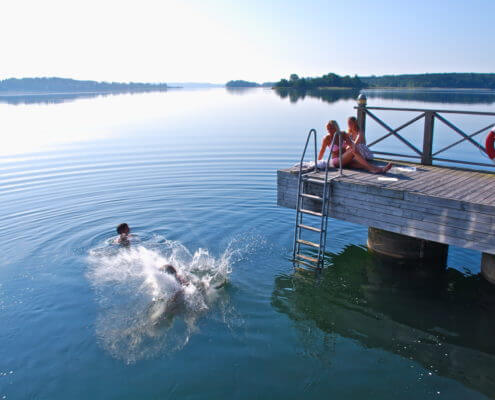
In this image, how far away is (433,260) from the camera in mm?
10695

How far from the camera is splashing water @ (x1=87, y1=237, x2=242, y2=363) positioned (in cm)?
790

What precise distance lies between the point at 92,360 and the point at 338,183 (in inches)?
243

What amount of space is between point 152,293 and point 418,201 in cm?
605

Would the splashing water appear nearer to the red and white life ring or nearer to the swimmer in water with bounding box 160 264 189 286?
the swimmer in water with bounding box 160 264 189 286

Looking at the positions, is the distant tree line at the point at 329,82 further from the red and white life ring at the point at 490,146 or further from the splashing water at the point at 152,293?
the splashing water at the point at 152,293

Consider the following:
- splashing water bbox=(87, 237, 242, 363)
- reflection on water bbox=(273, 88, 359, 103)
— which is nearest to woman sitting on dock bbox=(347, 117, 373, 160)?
splashing water bbox=(87, 237, 242, 363)

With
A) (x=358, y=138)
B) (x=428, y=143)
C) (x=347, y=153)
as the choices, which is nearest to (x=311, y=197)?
(x=347, y=153)

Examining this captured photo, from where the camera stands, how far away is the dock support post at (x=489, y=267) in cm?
935

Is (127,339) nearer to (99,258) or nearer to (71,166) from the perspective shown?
(99,258)

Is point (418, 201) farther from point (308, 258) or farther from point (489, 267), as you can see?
point (308, 258)

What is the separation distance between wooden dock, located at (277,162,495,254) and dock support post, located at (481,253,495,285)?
65.3 inches

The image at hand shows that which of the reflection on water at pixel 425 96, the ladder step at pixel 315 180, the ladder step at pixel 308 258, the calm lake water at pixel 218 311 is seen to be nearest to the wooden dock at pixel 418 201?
the ladder step at pixel 315 180

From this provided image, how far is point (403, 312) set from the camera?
8758 mm

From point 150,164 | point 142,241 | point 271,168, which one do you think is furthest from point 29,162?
point 142,241
